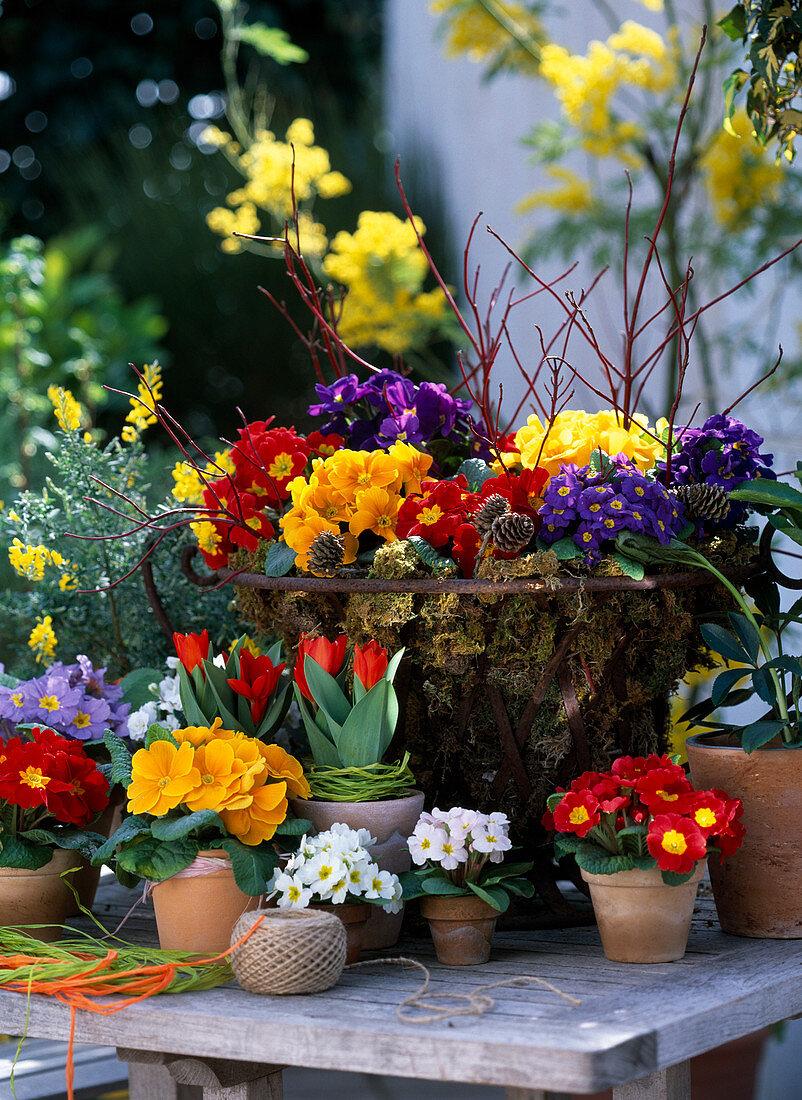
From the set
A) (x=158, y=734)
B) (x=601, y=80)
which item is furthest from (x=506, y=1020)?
(x=601, y=80)

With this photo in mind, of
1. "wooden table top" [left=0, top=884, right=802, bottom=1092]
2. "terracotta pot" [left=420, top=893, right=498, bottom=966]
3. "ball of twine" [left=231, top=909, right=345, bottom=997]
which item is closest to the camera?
"wooden table top" [left=0, top=884, right=802, bottom=1092]

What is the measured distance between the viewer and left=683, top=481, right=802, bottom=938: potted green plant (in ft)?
3.39

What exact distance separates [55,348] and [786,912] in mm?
2698

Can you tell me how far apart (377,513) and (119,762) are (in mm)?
333

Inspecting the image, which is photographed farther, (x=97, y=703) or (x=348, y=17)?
(x=348, y=17)

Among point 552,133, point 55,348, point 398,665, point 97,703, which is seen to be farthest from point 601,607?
point 55,348

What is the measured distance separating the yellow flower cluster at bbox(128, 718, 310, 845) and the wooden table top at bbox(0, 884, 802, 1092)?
14cm

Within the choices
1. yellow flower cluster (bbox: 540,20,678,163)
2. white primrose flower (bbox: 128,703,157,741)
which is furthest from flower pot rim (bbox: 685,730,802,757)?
yellow flower cluster (bbox: 540,20,678,163)

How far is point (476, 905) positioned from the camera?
0.99 metres

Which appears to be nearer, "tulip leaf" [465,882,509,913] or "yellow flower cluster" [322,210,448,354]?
"tulip leaf" [465,882,509,913]

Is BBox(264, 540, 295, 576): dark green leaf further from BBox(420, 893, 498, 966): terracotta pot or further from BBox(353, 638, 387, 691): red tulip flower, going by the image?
BBox(420, 893, 498, 966): terracotta pot

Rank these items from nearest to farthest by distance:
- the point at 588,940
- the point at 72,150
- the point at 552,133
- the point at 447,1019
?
the point at 447,1019, the point at 588,940, the point at 552,133, the point at 72,150

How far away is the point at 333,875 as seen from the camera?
0.94 m

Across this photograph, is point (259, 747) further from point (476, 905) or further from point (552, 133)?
point (552, 133)
